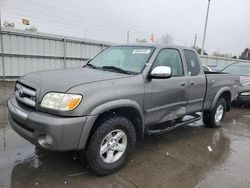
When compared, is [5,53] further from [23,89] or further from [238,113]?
[238,113]

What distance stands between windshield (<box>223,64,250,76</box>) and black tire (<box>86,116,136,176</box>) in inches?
287

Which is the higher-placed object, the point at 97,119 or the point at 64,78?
the point at 64,78

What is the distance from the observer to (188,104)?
4.84m

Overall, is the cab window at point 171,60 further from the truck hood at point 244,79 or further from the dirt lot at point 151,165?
the truck hood at point 244,79

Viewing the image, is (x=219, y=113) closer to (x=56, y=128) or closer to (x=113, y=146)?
(x=113, y=146)

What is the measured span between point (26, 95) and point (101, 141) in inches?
47.0

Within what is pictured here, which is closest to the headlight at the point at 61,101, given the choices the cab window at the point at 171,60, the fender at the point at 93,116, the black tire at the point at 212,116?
the fender at the point at 93,116

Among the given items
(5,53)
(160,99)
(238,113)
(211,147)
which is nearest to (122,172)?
(160,99)

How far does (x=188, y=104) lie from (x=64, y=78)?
259 cm

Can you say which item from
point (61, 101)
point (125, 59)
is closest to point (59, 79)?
point (61, 101)

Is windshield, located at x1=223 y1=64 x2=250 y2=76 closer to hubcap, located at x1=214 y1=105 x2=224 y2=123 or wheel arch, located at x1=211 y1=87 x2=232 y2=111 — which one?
wheel arch, located at x1=211 y1=87 x2=232 y2=111

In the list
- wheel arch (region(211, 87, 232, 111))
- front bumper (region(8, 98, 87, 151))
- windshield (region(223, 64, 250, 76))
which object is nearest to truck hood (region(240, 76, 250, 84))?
windshield (region(223, 64, 250, 76))

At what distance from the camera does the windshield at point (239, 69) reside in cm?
946

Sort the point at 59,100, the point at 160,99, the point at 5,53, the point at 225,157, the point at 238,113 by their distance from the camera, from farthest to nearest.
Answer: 1. the point at 5,53
2. the point at 238,113
3. the point at 225,157
4. the point at 160,99
5. the point at 59,100
